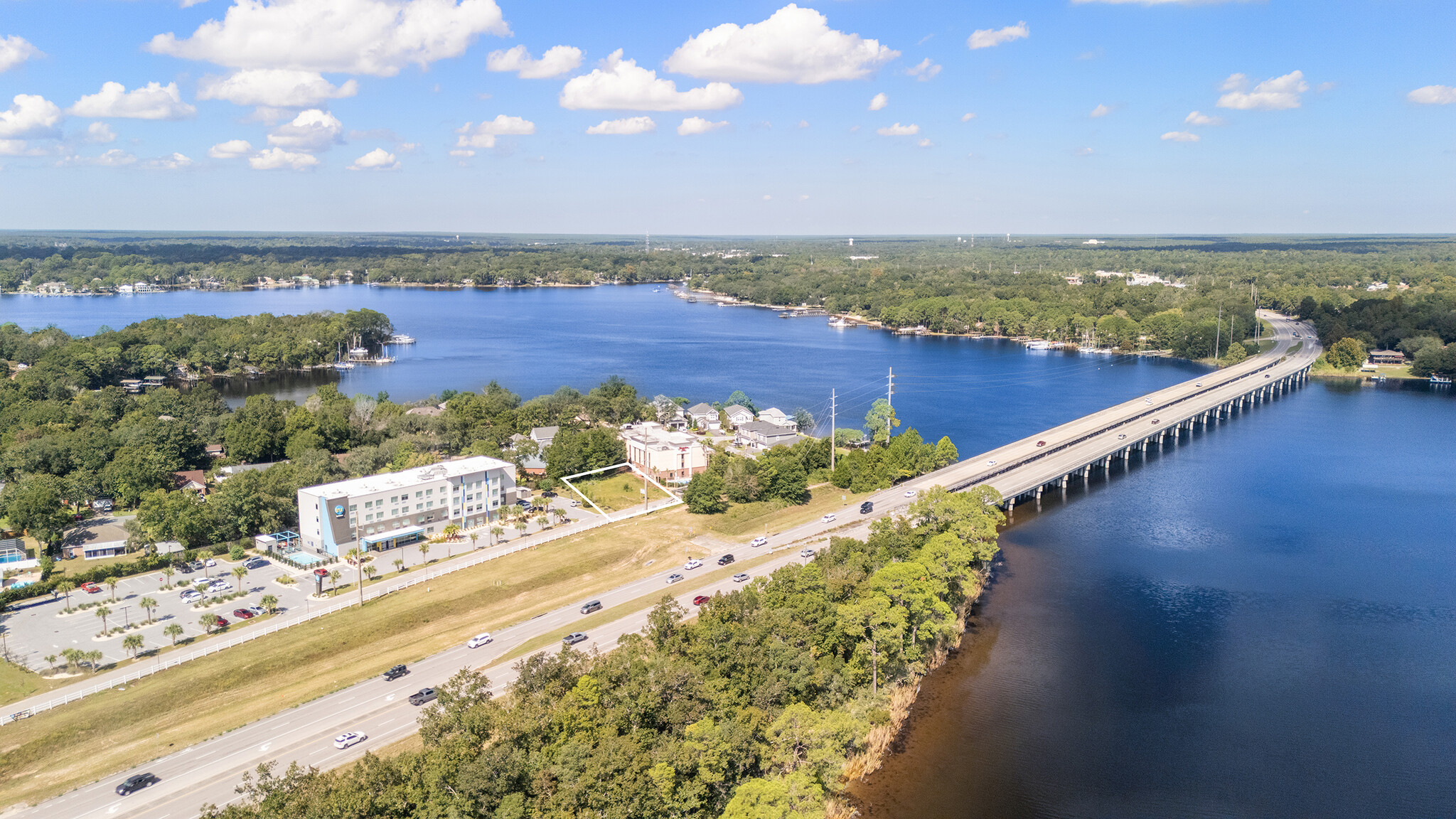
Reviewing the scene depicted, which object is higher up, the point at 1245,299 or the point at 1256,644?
the point at 1245,299

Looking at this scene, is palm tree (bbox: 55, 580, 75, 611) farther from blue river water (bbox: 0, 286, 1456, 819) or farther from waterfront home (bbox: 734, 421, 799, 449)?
waterfront home (bbox: 734, 421, 799, 449)

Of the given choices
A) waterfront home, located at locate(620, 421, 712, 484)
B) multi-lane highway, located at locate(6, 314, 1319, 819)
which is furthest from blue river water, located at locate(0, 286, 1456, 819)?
waterfront home, located at locate(620, 421, 712, 484)

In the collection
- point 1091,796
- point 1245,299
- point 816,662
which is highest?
point 1245,299

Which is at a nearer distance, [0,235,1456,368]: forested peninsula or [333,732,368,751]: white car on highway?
[333,732,368,751]: white car on highway

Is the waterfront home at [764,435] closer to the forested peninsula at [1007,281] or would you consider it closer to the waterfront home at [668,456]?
the waterfront home at [668,456]

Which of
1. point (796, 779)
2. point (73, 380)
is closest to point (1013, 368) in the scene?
point (796, 779)

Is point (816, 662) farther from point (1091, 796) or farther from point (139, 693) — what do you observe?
point (139, 693)

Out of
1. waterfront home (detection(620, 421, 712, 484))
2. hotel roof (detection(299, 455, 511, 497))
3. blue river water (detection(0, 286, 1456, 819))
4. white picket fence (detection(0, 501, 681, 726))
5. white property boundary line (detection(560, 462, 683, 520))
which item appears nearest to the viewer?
blue river water (detection(0, 286, 1456, 819))

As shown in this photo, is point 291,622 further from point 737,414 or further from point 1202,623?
point 737,414
